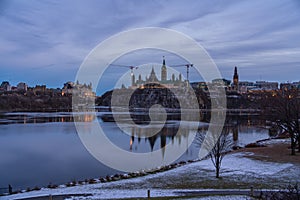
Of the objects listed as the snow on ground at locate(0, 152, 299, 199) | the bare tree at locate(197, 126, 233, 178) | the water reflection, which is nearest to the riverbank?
the snow on ground at locate(0, 152, 299, 199)

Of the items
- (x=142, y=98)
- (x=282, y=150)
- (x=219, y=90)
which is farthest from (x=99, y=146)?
(x=219, y=90)

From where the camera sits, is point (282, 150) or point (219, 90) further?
point (219, 90)

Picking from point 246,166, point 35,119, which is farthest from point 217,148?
point 35,119

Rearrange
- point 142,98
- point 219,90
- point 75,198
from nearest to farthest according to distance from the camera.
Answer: point 75,198, point 142,98, point 219,90

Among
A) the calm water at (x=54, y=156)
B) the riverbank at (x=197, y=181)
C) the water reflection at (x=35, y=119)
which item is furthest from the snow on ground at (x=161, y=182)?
the water reflection at (x=35, y=119)

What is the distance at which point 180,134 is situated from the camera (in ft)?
122

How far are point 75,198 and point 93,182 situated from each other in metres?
3.84

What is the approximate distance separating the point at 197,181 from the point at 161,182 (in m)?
1.77

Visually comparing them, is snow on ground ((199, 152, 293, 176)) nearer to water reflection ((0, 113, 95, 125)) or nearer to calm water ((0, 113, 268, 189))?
calm water ((0, 113, 268, 189))

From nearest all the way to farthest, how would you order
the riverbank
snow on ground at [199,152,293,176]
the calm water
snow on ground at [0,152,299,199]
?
snow on ground at [0,152,299,199] < the riverbank < snow on ground at [199,152,293,176] < the calm water

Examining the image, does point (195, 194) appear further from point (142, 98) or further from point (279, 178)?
point (142, 98)

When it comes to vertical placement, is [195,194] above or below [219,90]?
below

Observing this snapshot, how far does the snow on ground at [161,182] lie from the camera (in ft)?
41.2

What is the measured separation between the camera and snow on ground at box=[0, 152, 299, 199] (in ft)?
41.2
